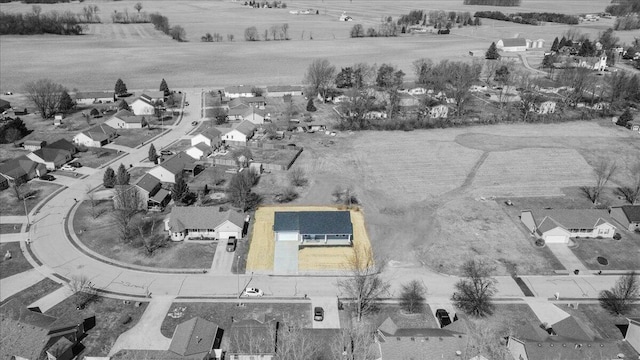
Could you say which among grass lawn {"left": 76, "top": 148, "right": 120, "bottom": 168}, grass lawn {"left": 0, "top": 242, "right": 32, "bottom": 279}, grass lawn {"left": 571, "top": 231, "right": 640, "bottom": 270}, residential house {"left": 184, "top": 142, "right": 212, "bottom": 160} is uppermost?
residential house {"left": 184, "top": 142, "right": 212, "bottom": 160}

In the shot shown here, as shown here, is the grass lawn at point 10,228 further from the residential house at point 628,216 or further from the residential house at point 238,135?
the residential house at point 628,216

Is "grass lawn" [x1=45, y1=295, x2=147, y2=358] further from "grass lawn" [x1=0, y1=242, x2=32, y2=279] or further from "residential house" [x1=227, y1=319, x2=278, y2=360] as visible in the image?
"residential house" [x1=227, y1=319, x2=278, y2=360]

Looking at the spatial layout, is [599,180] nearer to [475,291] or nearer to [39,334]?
[475,291]

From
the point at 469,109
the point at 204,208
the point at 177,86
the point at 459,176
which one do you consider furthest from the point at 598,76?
the point at 204,208

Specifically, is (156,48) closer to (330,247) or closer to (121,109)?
(121,109)

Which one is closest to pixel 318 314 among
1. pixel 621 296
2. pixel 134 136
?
pixel 621 296

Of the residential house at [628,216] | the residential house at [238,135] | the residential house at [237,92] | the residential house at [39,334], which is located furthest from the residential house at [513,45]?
the residential house at [39,334]


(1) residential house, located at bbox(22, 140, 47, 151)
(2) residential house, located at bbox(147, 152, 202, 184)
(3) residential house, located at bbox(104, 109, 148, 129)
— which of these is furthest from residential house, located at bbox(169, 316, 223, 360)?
(3) residential house, located at bbox(104, 109, 148, 129)
